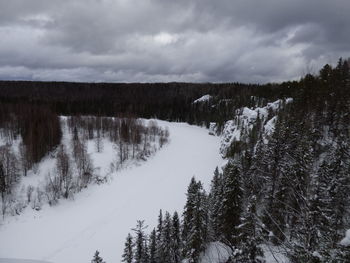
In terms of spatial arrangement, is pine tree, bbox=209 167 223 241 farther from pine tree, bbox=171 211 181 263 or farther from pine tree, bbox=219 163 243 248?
pine tree, bbox=171 211 181 263

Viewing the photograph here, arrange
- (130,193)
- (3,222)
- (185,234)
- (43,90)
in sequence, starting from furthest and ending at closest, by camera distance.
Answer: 1. (43,90)
2. (130,193)
3. (3,222)
4. (185,234)

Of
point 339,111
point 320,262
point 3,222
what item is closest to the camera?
point 320,262

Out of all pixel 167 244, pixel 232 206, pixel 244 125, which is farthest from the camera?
pixel 244 125

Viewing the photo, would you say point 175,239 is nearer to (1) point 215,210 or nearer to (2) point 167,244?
(2) point 167,244

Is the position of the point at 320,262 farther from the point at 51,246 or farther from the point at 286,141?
the point at 51,246

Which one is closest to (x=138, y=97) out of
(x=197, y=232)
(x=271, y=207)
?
(x=271, y=207)

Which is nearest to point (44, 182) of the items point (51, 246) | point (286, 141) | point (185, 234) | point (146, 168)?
point (51, 246)
